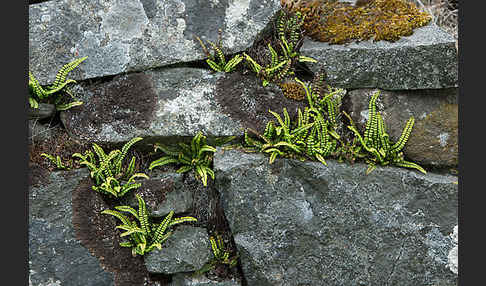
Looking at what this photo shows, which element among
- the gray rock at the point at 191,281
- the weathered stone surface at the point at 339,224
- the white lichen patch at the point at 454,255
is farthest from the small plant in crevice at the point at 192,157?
the white lichen patch at the point at 454,255

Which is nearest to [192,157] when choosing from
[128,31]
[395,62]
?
[128,31]

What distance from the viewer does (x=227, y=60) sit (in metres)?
5.55

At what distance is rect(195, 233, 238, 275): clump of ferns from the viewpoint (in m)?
5.34

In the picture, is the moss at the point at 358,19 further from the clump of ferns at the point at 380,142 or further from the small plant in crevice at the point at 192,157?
the small plant in crevice at the point at 192,157

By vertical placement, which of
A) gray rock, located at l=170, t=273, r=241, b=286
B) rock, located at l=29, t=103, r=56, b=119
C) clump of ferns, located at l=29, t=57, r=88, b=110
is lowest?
gray rock, located at l=170, t=273, r=241, b=286

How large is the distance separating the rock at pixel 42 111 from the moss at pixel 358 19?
329 cm

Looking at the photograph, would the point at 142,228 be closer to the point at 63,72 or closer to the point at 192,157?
the point at 192,157

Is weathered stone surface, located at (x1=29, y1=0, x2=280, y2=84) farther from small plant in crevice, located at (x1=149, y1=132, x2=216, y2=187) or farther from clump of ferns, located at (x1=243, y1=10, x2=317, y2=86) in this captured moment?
small plant in crevice, located at (x1=149, y1=132, x2=216, y2=187)

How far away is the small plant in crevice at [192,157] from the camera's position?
5319mm

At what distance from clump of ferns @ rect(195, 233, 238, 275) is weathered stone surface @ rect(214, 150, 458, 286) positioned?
25 cm

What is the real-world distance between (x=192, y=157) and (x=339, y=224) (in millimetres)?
2015

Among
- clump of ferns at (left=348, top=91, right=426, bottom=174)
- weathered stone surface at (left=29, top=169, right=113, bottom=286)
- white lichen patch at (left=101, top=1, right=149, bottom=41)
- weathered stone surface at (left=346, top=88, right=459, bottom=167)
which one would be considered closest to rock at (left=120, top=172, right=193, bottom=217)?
weathered stone surface at (left=29, top=169, right=113, bottom=286)

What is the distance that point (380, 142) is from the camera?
5.25 m

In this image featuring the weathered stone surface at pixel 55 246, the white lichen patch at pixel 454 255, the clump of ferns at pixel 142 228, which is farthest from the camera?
the white lichen patch at pixel 454 255
